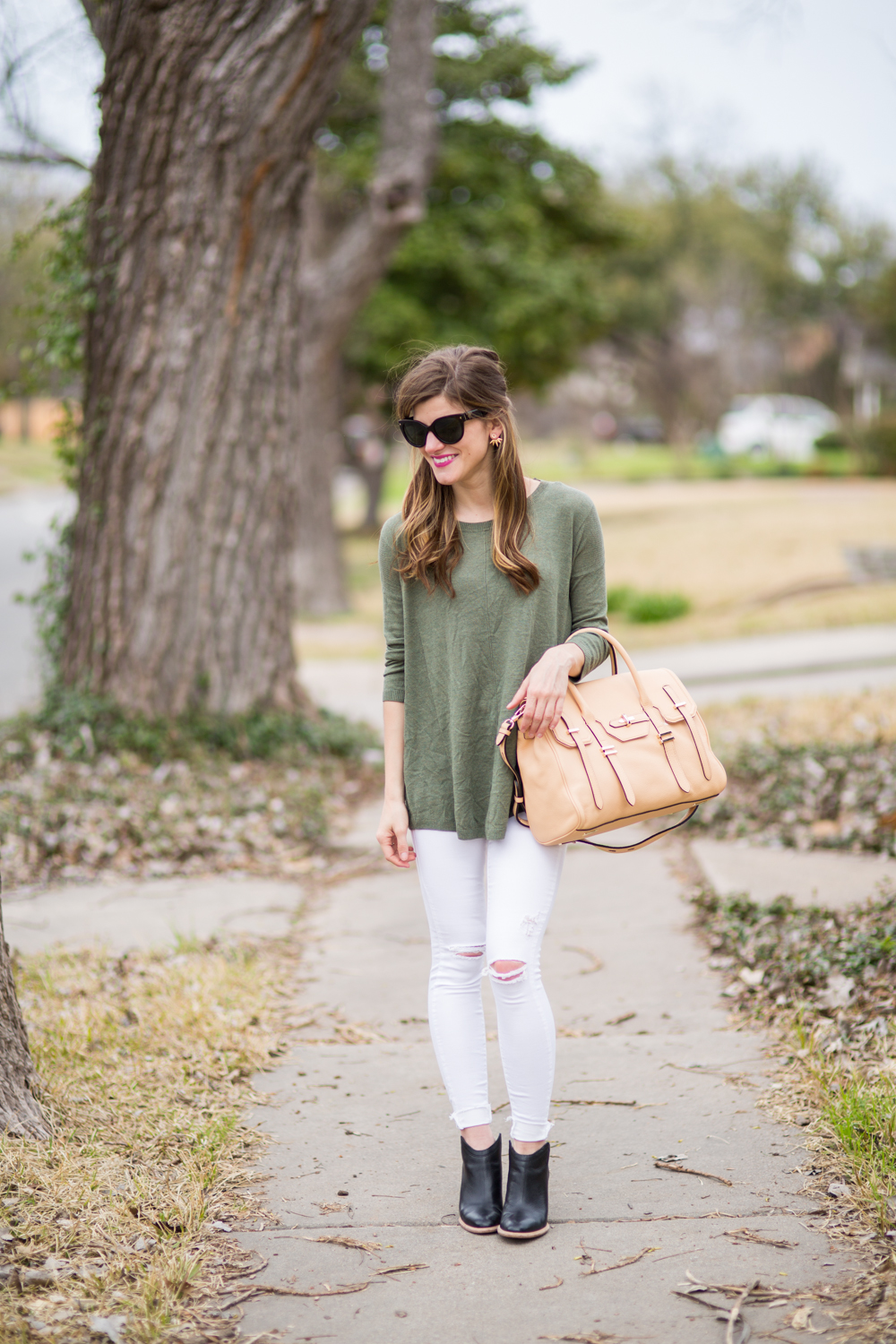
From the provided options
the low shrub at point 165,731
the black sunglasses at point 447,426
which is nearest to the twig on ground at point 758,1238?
the black sunglasses at point 447,426

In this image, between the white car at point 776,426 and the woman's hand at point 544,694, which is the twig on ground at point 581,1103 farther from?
the white car at point 776,426

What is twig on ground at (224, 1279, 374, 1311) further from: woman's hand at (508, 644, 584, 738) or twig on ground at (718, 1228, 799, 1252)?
woman's hand at (508, 644, 584, 738)

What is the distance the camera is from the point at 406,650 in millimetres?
2863

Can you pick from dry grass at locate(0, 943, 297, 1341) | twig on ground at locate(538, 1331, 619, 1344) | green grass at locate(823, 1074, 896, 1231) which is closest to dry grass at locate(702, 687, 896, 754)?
dry grass at locate(0, 943, 297, 1341)

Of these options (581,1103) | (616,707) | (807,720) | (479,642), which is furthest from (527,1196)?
(807,720)

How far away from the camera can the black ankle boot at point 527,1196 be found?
2658 mm

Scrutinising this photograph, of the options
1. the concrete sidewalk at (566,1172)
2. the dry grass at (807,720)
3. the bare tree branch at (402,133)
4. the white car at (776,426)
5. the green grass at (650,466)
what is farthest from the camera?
the white car at (776,426)

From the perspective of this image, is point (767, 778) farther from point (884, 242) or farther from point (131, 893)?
point (884, 242)

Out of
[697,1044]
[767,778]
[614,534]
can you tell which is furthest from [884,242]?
[697,1044]

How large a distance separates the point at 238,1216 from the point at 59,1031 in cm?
116

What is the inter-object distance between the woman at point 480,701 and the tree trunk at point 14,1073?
103cm

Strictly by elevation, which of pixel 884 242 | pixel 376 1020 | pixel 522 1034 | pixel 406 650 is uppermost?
pixel 884 242

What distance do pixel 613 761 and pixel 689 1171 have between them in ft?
3.41

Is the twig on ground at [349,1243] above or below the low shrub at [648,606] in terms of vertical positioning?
below
